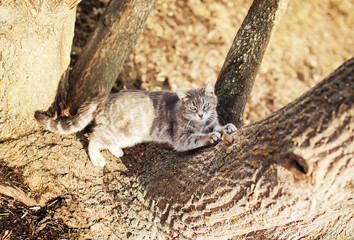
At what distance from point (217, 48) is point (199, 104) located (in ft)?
10.8

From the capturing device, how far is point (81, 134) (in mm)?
3260

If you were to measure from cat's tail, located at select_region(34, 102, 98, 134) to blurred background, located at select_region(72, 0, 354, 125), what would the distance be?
1650 mm

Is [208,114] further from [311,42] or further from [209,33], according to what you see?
[311,42]

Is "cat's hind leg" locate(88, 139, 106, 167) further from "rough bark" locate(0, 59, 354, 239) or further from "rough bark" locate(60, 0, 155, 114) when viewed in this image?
"rough bark" locate(60, 0, 155, 114)

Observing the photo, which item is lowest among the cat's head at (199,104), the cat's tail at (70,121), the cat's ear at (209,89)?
the cat's tail at (70,121)

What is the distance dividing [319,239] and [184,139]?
1626mm

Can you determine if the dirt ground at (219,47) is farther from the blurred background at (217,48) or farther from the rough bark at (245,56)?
the rough bark at (245,56)

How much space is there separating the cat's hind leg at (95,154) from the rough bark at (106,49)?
842mm

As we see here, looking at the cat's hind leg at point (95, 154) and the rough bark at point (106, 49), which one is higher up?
the rough bark at point (106, 49)

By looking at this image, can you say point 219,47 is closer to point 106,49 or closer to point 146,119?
point 106,49

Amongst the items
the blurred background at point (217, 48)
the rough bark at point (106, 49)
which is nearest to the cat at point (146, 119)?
the rough bark at point (106, 49)

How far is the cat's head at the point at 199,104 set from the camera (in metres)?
3.32

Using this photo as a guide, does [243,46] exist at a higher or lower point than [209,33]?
lower

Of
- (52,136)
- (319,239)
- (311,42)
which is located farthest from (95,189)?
(311,42)
